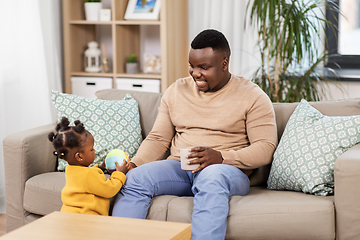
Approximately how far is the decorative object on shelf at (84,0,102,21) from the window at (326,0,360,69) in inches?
65.4

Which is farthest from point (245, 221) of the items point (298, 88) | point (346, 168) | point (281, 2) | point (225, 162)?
point (281, 2)

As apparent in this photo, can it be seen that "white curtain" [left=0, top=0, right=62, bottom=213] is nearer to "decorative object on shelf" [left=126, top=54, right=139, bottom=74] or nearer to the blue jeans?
"decorative object on shelf" [left=126, top=54, right=139, bottom=74]

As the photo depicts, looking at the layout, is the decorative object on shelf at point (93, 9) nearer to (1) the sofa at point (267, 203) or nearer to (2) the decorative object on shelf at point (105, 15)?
(2) the decorative object on shelf at point (105, 15)

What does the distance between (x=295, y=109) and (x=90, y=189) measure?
0.98 metres

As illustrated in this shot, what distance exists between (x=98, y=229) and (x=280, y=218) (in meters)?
0.67

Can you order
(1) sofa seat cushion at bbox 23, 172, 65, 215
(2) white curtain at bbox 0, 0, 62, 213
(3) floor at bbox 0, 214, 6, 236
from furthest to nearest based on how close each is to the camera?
(2) white curtain at bbox 0, 0, 62, 213, (3) floor at bbox 0, 214, 6, 236, (1) sofa seat cushion at bbox 23, 172, 65, 215

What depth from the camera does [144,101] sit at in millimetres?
2275

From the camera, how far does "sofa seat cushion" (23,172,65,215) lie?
188 centimetres

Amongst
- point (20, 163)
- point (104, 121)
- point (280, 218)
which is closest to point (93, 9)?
point (104, 121)

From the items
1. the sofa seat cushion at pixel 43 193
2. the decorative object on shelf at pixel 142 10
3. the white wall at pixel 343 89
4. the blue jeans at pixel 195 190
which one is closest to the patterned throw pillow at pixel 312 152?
the blue jeans at pixel 195 190

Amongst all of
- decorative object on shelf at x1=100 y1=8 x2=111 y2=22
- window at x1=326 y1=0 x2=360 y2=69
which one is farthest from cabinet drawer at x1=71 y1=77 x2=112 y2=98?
window at x1=326 y1=0 x2=360 y2=69

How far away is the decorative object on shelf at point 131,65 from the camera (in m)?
3.24

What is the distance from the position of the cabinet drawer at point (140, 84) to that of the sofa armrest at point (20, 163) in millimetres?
1143

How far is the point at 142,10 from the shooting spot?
3141 millimetres
